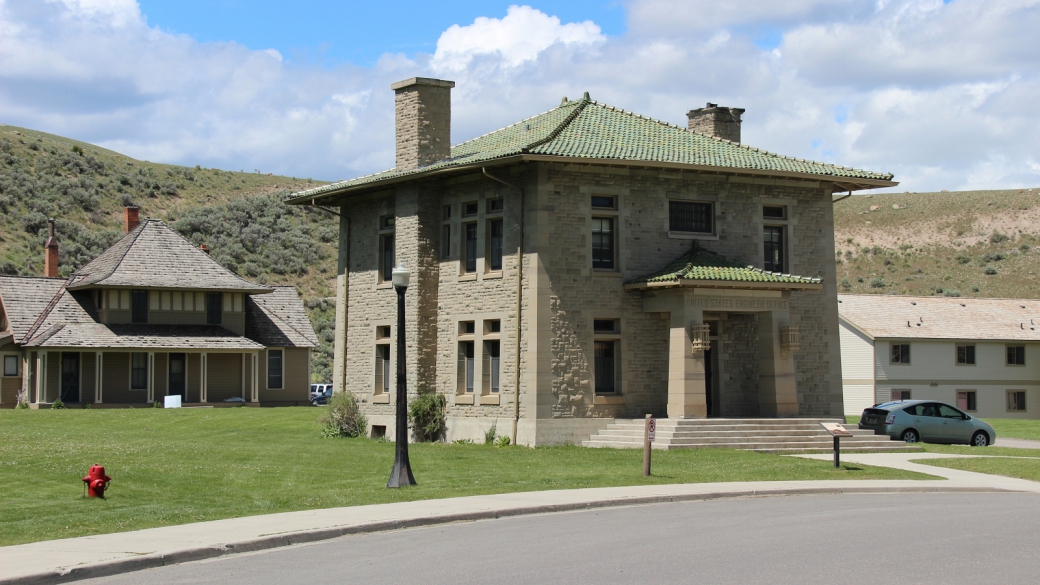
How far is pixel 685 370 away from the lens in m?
30.0

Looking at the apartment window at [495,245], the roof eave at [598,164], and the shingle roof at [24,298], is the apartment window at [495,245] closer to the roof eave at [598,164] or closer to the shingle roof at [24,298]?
the roof eave at [598,164]

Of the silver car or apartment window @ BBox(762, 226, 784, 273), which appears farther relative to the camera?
apartment window @ BBox(762, 226, 784, 273)

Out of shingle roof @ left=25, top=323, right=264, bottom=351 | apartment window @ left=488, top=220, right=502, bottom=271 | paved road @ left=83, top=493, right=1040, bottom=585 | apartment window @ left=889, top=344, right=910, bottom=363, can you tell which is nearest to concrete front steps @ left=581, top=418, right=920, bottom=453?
apartment window @ left=488, top=220, right=502, bottom=271

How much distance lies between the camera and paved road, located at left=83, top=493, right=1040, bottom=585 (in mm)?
11648

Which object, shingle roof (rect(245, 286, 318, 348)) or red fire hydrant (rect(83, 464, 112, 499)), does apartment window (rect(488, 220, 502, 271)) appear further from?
shingle roof (rect(245, 286, 318, 348))

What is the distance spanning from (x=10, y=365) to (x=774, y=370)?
35.4 meters

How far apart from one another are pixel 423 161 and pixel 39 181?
64.1 m

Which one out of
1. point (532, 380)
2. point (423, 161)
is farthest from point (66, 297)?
point (532, 380)

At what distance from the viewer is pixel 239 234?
9219cm

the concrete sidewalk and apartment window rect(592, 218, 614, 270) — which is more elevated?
apartment window rect(592, 218, 614, 270)

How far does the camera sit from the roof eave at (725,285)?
29.7 meters

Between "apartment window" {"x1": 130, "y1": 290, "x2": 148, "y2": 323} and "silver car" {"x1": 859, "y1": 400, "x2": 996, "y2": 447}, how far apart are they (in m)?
33.0

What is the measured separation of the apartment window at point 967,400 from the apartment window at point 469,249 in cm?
3833

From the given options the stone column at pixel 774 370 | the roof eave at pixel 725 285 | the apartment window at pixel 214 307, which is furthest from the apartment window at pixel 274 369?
the stone column at pixel 774 370
